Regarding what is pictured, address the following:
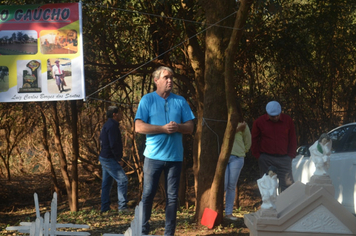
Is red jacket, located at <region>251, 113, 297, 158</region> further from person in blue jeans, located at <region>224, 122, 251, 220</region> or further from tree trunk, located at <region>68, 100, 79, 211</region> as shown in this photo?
tree trunk, located at <region>68, 100, 79, 211</region>

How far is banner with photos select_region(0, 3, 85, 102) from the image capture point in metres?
5.62

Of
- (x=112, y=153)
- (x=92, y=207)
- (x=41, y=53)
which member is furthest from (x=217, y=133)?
(x=92, y=207)

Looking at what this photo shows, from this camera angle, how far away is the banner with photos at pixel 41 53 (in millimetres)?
5625

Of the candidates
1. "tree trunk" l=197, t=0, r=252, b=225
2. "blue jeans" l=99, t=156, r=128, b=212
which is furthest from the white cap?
"blue jeans" l=99, t=156, r=128, b=212

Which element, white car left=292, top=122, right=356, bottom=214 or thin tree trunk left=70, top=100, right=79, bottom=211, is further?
thin tree trunk left=70, top=100, right=79, bottom=211

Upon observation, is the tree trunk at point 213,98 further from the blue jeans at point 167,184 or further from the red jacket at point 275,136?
the blue jeans at point 167,184

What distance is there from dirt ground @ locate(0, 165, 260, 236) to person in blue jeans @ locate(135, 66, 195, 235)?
2.87ft

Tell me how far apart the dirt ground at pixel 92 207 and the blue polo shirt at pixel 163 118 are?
50.7 inches

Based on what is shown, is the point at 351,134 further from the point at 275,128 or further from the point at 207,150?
the point at 207,150

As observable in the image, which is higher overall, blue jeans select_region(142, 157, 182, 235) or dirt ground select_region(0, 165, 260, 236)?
blue jeans select_region(142, 157, 182, 235)

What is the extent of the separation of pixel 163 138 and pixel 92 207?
5.92 meters

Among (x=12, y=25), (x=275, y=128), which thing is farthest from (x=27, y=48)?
(x=275, y=128)

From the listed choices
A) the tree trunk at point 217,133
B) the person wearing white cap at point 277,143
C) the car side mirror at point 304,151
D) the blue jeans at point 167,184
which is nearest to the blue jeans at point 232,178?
the person wearing white cap at point 277,143

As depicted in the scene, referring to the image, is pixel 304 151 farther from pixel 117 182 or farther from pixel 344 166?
pixel 117 182
